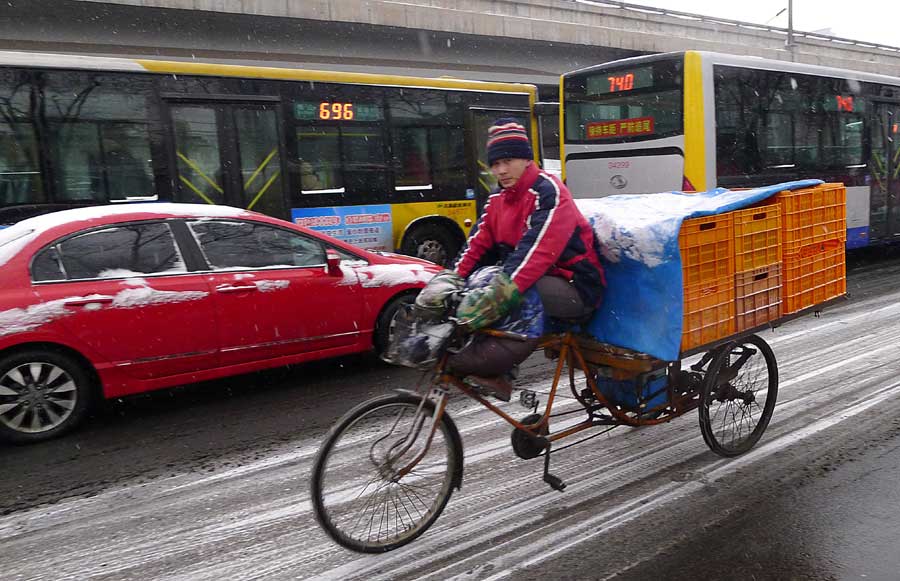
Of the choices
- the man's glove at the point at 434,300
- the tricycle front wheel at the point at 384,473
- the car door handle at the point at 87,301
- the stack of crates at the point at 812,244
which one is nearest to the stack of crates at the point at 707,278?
the stack of crates at the point at 812,244

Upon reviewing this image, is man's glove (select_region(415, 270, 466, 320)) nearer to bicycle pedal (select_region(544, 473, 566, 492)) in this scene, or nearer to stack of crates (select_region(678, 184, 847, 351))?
bicycle pedal (select_region(544, 473, 566, 492))

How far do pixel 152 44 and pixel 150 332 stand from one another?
1774cm

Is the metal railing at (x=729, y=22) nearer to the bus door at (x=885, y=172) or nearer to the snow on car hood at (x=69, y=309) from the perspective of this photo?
the bus door at (x=885, y=172)

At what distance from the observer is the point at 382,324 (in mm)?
6395

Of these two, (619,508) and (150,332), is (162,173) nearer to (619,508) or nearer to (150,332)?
(150,332)

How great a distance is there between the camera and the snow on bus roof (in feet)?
16.6

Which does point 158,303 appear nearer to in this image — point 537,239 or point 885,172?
point 537,239

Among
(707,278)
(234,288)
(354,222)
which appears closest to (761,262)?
(707,278)

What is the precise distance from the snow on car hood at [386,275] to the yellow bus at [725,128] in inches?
192

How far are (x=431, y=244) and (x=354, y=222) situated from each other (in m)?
1.45

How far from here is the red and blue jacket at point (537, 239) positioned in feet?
10.8

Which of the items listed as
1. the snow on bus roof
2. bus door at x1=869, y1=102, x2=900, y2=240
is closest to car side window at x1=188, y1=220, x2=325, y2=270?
the snow on bus roof

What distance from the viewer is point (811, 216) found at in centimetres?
427

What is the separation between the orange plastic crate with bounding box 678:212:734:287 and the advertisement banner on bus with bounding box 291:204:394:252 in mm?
7574
